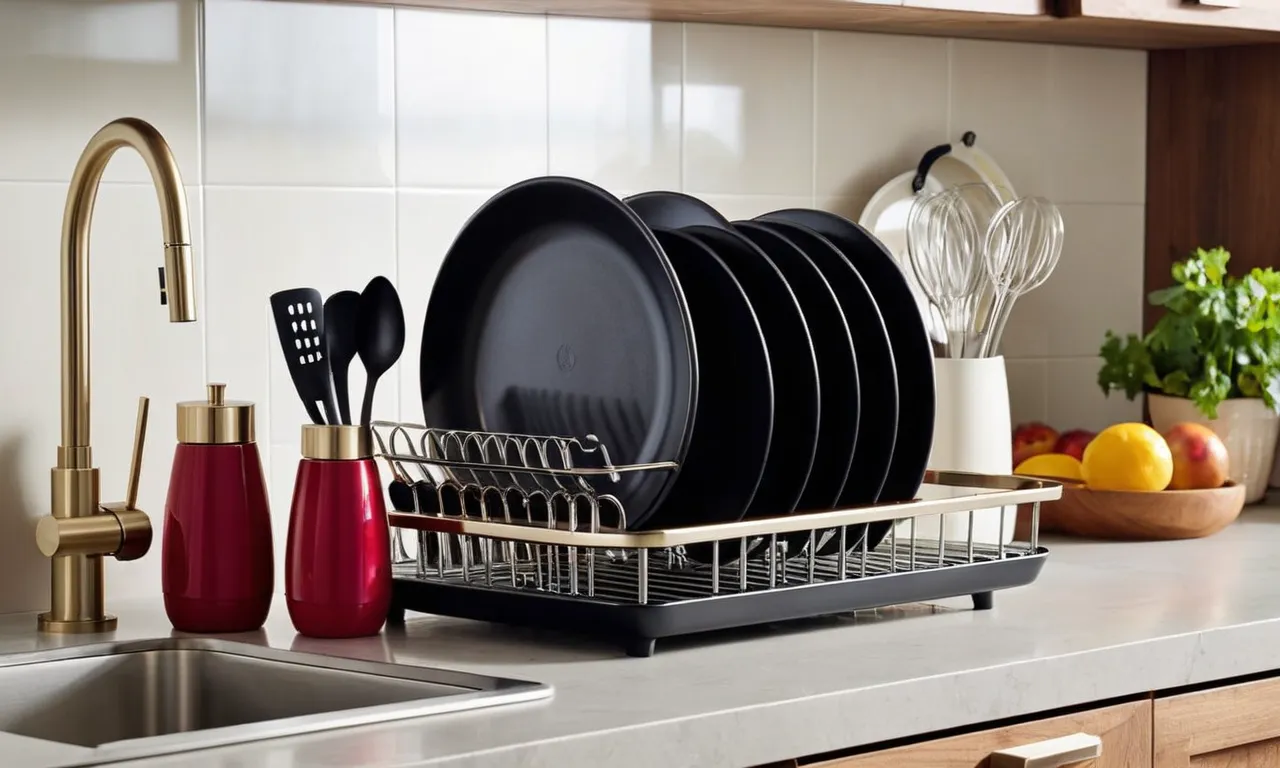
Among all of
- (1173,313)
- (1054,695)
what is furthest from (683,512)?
(1173,313)

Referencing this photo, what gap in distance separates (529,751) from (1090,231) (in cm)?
150

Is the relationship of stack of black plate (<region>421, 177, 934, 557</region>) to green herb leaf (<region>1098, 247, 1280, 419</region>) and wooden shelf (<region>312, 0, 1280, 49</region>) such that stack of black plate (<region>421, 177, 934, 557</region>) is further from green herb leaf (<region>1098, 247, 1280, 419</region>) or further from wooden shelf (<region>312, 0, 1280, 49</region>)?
green herb leaf (<region>1098, 247, 1280, 419</region>)

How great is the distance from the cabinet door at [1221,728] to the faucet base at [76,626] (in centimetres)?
82

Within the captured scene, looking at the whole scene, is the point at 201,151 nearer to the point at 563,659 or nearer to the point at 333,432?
the point at 333,432

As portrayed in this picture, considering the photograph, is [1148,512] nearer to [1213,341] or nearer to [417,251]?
[1213,341]

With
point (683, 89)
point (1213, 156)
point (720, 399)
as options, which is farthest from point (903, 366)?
point (1213, 156)

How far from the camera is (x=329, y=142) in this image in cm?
170

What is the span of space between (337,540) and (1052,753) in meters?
0.54

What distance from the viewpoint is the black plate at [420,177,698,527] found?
1391 millimetres

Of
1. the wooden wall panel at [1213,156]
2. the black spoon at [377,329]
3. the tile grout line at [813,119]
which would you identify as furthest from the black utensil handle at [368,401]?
the wooden wall panel at [1213,156]

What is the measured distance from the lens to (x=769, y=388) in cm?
138

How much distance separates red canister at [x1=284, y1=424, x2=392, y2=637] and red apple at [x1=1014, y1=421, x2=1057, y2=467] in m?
1.00

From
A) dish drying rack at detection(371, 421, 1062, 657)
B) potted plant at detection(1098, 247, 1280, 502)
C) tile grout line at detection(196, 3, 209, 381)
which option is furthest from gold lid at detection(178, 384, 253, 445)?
potted plant at detection(1098, 247, 1280, 502)

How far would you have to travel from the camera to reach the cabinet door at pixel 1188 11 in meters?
1.89
